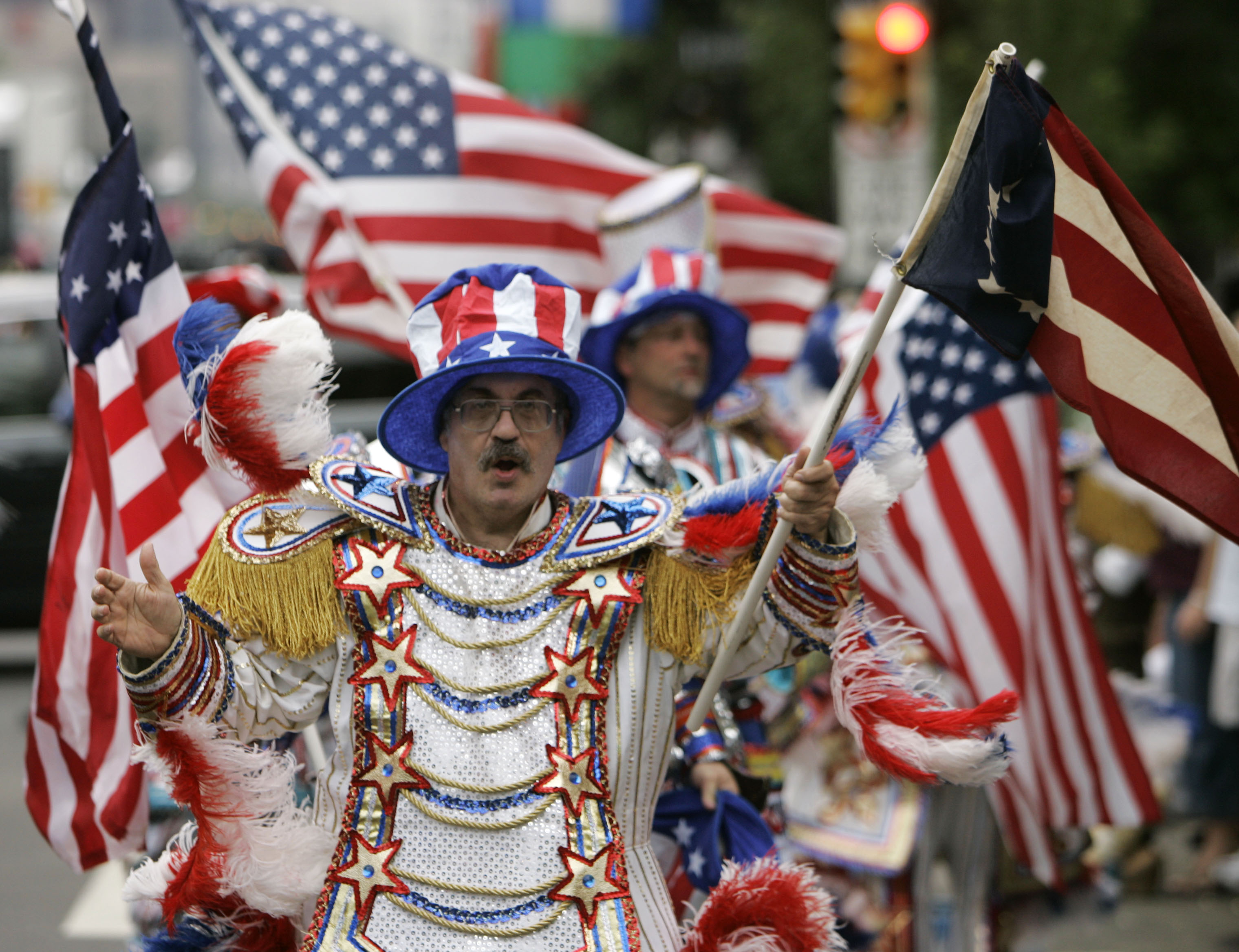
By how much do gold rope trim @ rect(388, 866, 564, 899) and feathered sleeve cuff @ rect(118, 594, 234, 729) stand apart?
456mm

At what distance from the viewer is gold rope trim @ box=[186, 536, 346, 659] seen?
10.9 feet

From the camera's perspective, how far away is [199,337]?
3.50 m

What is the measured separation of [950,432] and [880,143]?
Result: 5.75m

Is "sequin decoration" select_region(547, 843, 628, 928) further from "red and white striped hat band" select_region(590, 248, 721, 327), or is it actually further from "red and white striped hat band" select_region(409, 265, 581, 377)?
"red and white striped hat band" select_region(590, 248, 721, 327)

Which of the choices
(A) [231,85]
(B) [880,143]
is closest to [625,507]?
(A) [231,85]

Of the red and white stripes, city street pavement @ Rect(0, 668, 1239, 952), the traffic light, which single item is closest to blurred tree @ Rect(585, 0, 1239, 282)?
the traffic light

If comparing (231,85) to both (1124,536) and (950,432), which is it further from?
(1124,536)

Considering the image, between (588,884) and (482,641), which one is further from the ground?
(482,641)

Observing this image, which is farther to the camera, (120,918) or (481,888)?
(120,918)

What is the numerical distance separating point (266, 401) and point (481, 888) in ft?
3.14

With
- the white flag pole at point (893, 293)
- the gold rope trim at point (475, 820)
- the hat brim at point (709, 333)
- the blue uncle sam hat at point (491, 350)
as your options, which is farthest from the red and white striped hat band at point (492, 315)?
the hat brim at point (709, 333)

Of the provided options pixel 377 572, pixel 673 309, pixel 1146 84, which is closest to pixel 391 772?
pixel 377 572

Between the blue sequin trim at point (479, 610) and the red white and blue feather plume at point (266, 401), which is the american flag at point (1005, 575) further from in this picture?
the red white and blue feather plume at point (266, 401)

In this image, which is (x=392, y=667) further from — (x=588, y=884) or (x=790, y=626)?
(x=790, y=626)
